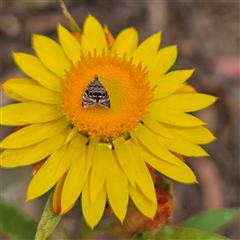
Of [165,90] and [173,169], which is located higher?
[165,90]

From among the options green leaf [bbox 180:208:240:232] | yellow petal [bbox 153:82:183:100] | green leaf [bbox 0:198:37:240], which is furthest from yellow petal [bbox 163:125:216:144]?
green leaf [bbox 0:198:37:240]

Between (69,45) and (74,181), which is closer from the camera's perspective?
(74,181)

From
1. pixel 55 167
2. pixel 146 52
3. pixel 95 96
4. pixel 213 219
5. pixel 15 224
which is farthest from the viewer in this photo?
pixel 213 219

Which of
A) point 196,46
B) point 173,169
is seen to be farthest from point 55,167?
point 196,46

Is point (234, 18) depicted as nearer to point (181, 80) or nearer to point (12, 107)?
point (181, 80)

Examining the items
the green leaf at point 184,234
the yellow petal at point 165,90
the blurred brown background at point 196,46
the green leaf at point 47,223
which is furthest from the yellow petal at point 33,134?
the blurred brown background at point 196,46

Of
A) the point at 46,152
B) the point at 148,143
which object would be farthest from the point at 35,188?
the point at 148,143

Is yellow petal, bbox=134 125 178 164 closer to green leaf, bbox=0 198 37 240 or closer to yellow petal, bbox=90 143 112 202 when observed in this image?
yellow petal, bbox=90 143 112 202

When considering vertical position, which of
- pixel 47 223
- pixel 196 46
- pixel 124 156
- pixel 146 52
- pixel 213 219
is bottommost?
pixel 213 219

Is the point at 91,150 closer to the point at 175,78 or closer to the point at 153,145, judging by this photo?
the point at 153,145
